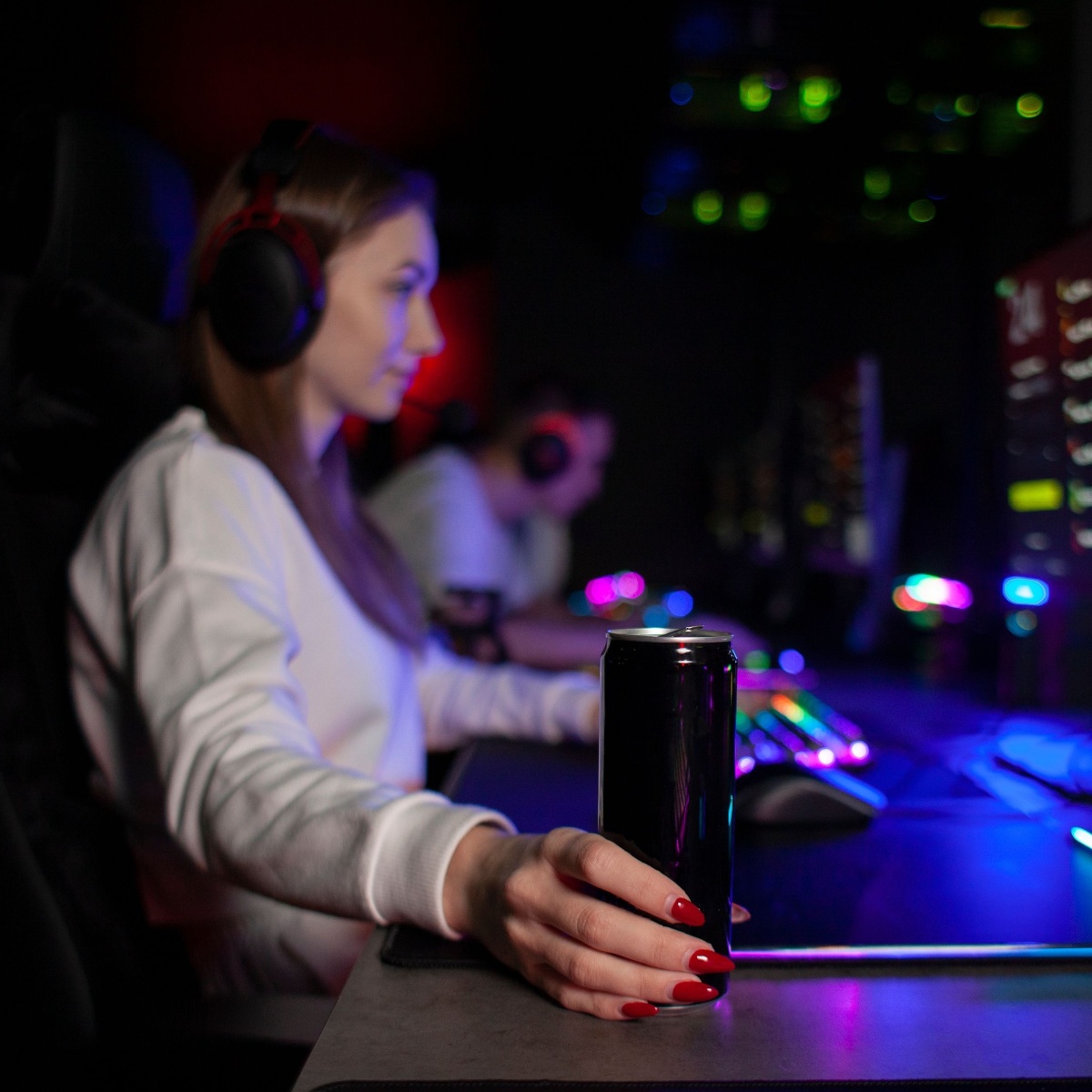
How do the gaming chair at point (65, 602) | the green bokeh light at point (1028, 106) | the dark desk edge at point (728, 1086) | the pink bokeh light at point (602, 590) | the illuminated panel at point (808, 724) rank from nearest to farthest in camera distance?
1. the dark desk edge at point (728, 1086)
2. the gaming chair at point (65, 602)
3. the illuminated panel at point (808, 724)
4. the green bokeh light at point (1028, 106)
5. the pink bokeh light at point (602, 590)

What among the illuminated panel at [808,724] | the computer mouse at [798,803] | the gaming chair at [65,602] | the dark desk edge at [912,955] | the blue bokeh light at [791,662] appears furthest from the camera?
the blue bokeh light at [791,662]

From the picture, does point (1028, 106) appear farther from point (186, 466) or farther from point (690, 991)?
point (690, 991)

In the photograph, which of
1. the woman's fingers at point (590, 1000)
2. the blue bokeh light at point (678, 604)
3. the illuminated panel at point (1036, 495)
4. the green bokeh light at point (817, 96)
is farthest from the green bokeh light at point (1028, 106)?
the woman's fingers at point (590, 1000)

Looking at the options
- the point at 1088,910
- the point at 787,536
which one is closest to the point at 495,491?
the point at 787,536

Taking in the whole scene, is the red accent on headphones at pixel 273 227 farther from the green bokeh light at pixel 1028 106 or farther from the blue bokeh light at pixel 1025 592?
the green bokeh light at pixel 1028 106

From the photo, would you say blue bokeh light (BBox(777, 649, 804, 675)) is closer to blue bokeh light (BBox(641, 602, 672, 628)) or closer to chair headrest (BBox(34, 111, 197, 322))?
blue bokeh light (BBox(641, 602, 672, 628))

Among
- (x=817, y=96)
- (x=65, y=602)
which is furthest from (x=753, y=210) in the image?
(x=65, y=602)

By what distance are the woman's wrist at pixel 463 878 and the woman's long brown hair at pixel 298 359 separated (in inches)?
19.7

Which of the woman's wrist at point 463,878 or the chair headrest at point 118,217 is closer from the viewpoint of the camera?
the woman's wrist at point 463,878

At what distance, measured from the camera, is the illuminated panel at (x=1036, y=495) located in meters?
1.11

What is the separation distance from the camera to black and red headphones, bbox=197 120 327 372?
834 millimetres

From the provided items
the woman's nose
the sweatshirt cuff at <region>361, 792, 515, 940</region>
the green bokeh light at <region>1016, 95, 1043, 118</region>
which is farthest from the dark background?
the sweatshirt cuff at <region>361, 792, 515, 940</region>

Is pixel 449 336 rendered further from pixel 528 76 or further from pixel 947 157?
pixel 947 157

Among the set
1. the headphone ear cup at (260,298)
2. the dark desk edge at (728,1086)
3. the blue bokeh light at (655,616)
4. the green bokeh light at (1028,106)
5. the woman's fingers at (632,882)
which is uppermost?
the green bokeh light at (1028,106)
